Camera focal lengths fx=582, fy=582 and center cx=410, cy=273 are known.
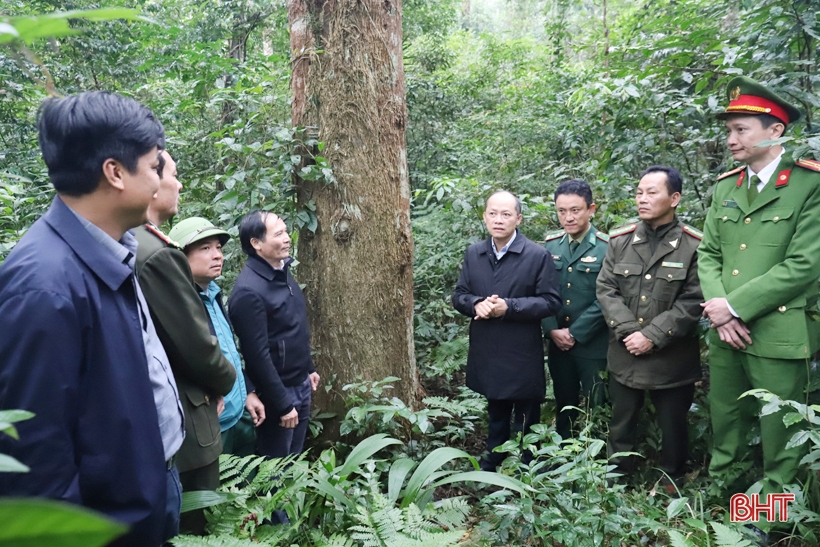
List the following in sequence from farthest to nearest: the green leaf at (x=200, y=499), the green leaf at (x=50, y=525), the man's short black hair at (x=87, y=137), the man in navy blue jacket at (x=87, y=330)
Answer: the green leaf at (x=200, y=499) < the man's short black hair at (x=87, y=137) < the man in navy blue jacket at (x=87, y=330) < the green leaf at (x=50, y=525)

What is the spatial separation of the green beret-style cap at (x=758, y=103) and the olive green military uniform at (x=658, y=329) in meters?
0.76

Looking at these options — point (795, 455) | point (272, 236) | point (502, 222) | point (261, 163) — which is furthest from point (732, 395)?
point (261, 163)

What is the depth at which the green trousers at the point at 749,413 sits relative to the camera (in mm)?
3000

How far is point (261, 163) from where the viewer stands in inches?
157

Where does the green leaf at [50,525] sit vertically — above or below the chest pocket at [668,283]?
above

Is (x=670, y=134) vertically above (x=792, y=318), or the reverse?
(x=670, y=134)

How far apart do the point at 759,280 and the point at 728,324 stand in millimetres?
281

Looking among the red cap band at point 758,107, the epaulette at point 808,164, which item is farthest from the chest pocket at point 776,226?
the red cap band at point 758,107

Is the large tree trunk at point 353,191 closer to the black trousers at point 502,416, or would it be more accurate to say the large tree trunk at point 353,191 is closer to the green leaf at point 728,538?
the black trousers at point 502,416

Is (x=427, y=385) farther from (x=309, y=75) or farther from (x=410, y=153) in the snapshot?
(x=410, y=153)

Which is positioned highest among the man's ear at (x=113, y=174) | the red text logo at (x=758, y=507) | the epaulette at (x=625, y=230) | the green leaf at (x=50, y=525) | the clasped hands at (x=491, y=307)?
the man's ear at (x=113, y=174)

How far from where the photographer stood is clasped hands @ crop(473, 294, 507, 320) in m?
3.67

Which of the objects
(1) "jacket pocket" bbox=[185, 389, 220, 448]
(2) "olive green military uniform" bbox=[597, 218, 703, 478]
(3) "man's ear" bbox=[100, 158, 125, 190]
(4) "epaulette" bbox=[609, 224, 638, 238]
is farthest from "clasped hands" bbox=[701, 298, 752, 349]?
(3) "man's ear" bbox=[100, 158, 125, 190]

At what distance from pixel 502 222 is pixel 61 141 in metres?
2.77
